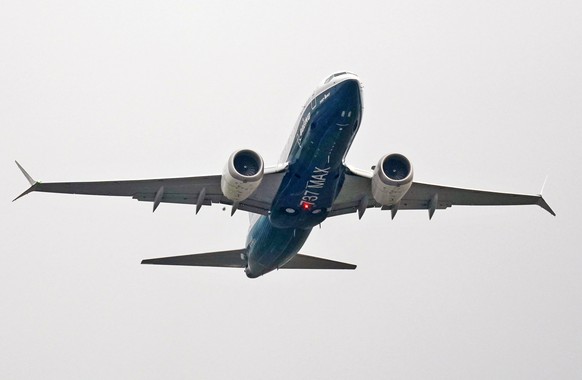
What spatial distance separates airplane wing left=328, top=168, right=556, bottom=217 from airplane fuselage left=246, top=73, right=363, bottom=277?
4.88 feet

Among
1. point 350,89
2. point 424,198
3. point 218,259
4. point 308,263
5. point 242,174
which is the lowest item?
point 308,263

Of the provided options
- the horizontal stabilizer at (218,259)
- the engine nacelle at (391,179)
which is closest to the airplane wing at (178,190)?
the engine nacelle at (391,179)

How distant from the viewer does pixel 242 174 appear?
33438mm

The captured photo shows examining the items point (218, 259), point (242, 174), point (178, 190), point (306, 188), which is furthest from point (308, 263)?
point (242, 174)

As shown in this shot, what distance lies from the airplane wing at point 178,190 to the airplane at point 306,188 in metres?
0.04

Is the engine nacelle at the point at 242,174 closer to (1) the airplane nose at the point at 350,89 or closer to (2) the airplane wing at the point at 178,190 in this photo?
(2) the airplane wing at the point at 178,190

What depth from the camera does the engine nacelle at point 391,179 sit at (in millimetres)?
33938

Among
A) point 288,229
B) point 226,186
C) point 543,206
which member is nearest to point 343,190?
point 288,229

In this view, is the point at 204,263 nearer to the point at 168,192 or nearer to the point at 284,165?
the point at 168,192

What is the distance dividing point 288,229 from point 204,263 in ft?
20.7

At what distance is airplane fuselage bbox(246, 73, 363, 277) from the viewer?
3206 cm

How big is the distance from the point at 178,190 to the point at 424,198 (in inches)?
379

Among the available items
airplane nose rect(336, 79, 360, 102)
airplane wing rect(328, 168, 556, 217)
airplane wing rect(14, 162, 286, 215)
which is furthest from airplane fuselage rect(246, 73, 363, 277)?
airplane wing rect(328, 168, 556, 217)

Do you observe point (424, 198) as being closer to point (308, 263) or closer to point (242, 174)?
point (308, 263)
